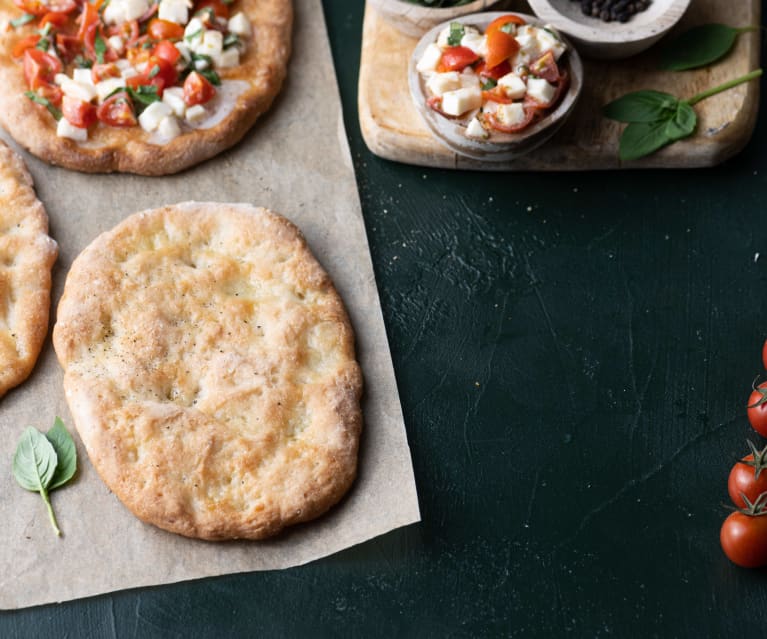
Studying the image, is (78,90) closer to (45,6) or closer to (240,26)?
(45,6)

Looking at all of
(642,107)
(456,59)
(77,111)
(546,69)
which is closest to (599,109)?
(642,107)

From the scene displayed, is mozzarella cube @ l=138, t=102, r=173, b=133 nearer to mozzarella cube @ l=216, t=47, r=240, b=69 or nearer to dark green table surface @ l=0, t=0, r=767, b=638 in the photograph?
mozzarella cube @ l=216, t=47, r=240, b=69

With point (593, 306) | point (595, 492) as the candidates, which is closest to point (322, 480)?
point (595, 492)

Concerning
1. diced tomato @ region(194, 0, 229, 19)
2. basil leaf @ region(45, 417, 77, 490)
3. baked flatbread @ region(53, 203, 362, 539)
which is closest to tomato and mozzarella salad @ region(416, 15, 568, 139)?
baked flatbread @ region(53, 203, 362, 539)

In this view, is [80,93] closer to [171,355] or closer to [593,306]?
[171,355]

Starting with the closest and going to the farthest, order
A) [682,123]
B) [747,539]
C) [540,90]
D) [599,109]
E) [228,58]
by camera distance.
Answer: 1. [747,539]
2. [540,90]
3. [682,123]
4. [599,109]
5. [228,58]

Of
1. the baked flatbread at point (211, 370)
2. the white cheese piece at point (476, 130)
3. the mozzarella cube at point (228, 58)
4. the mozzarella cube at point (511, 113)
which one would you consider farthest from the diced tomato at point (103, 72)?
the mozzarella cube at point (511, 113)

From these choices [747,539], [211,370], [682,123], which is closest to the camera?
[747,539]
